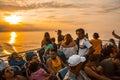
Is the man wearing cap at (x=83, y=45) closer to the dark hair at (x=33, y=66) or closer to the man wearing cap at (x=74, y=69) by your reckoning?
the dark hair at (x=33, y=66)

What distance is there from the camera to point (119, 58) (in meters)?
7.59

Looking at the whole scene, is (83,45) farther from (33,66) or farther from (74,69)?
(74,69)

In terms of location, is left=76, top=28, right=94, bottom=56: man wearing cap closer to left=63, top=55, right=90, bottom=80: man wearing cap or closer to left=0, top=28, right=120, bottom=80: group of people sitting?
left=0, top=28, right=120, bottom=80: group of people sitting

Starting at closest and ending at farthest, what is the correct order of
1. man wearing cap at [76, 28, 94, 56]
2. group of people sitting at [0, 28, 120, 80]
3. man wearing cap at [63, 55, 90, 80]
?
man wearing cap at [63, 55, 90, 80] → group of people sitting at [0, 28, 120, 80] → man wearing cap at [76, 28, 94, 56]

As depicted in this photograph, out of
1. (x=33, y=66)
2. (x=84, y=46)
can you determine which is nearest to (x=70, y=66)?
(x=33, y=66)

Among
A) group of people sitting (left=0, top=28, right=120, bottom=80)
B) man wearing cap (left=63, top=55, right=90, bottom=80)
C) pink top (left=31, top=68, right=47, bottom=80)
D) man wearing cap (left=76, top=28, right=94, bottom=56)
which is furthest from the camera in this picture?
man wearing cap (left=76, top=28, right=94, bottom=56)

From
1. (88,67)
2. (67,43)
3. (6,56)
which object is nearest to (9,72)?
(88,67)

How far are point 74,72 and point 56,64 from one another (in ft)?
9.90

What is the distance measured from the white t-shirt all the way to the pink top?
57.3 inches

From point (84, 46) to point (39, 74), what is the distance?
5.66 ft

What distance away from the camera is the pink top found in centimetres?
769

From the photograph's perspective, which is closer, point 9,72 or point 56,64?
point 9,72

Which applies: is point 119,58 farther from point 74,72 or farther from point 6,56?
point 6,56

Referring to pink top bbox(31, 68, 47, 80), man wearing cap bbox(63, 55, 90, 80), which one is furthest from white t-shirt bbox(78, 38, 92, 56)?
man wearing cap bbox(63, 55, 90, 80)
